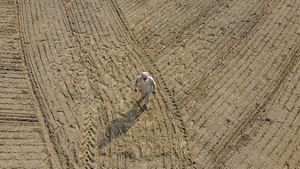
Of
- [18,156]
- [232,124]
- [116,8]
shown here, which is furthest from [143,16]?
[18,156]

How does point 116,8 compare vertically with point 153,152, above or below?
above

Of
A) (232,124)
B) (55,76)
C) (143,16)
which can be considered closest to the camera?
(232,124)

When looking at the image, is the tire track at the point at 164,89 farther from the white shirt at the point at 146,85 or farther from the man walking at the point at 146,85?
the white shirt at the point at 146,85

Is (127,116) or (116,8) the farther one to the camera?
(116,8)

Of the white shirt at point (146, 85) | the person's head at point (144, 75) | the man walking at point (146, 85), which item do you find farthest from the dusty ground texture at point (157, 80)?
the person's head at point (144, 75)

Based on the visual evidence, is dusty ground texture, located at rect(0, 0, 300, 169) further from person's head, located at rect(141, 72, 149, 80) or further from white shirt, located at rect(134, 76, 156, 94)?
person's head, located at rect(141, 72, 149, 80)

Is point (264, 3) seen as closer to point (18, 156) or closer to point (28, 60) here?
point (28, 60)
